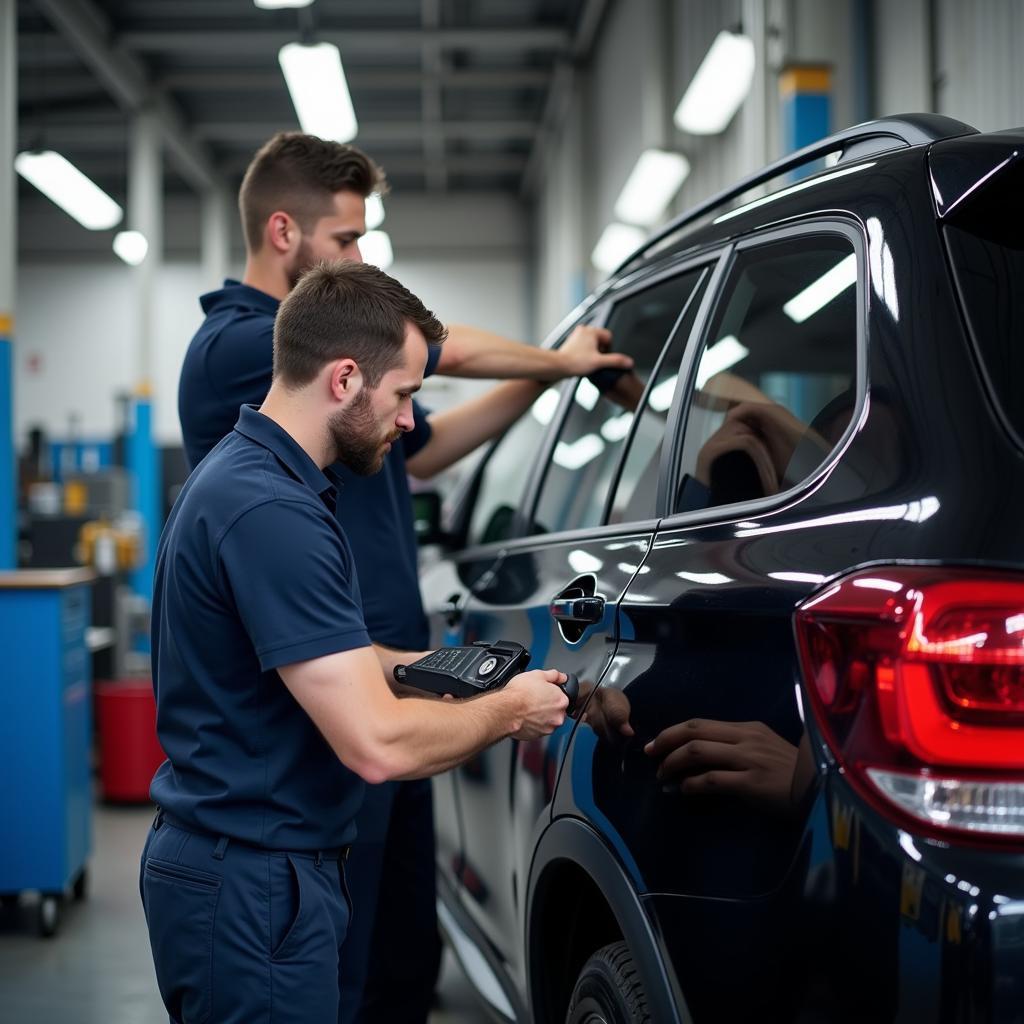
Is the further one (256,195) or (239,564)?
(256,195)

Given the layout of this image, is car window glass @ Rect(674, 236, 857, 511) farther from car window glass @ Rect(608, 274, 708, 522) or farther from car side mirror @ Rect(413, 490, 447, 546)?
car side mirror @ Rect(413, 490, 447, 546)

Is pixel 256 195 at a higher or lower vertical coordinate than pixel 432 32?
lower

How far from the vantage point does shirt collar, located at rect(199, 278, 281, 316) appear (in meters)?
2.44

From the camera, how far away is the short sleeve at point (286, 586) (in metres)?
1.50

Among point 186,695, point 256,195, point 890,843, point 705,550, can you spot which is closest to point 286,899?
point 186,695

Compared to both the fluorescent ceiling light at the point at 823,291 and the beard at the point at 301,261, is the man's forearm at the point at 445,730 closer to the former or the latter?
the fluorescent ceiling light at the point at 823,291

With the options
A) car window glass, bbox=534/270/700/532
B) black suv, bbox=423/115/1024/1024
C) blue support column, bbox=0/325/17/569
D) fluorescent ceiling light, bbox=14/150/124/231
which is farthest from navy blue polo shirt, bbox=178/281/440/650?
fluorescent ceiling light, bbox=14/150/124/231

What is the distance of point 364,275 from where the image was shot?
1732 mm

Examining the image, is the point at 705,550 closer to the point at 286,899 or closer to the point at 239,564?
the point at 239,564

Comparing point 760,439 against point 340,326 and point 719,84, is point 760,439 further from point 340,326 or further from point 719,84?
point 719,84

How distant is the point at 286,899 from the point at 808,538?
0.82 m

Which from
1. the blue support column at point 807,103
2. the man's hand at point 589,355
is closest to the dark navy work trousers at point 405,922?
the man's hand at point 589,355

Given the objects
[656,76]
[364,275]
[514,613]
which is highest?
[656,76]

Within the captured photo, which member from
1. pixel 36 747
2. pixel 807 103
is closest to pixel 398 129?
pixel 807 103
